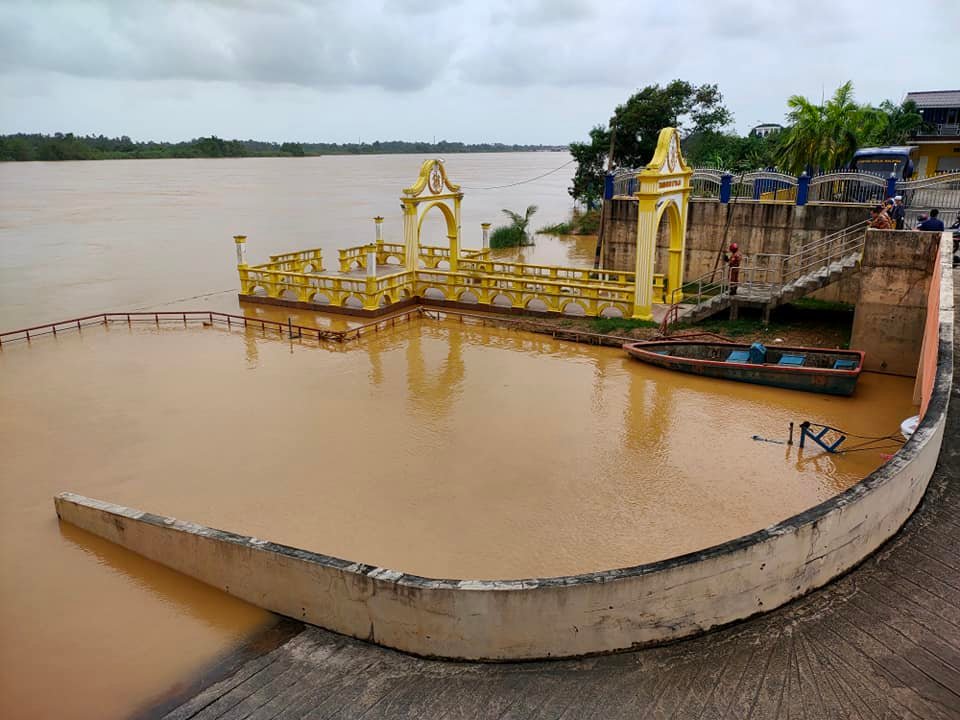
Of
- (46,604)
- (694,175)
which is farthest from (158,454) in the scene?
(694,175)

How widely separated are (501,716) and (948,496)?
4.39 meters

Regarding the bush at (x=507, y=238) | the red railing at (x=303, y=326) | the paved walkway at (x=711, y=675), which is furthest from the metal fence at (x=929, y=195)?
the bush at (x=507, y=238)

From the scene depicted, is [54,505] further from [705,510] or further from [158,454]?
[705,510]

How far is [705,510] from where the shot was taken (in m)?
8.48

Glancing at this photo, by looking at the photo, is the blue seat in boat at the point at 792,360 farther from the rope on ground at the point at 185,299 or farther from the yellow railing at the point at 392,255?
the rope on ground at the point at 185,299

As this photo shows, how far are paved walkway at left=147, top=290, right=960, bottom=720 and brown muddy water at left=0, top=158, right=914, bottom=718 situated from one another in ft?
3.91

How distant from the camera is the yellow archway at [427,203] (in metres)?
19.5

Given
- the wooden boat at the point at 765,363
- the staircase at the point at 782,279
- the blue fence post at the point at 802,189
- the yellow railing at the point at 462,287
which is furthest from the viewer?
the blue fence post at the point at 802,189

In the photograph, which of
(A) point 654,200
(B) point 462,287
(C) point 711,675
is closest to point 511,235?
(B) point 462,287

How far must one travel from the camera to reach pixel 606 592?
4617 mm

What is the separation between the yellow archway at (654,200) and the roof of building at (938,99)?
2324 centimetres

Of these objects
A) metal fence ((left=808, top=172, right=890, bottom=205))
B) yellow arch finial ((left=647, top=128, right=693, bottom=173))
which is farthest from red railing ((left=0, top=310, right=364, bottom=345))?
metal fence ((left=808, top=172, right=890, bottom=205))

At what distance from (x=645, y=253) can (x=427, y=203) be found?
680cm

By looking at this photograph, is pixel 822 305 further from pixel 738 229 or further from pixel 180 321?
pixel 180 321
